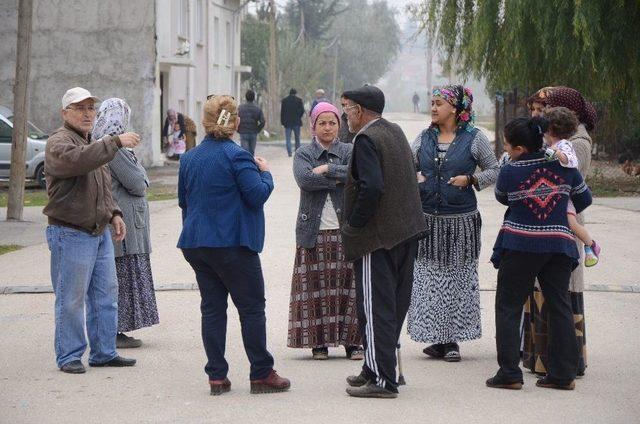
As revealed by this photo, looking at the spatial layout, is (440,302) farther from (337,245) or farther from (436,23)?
(436,23)

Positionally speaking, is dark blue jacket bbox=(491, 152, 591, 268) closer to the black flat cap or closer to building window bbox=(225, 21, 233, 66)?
the black flat cap

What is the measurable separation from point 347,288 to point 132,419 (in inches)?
87.4

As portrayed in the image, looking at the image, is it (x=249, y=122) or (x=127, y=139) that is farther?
(x=249, y=122)

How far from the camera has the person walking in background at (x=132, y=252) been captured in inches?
340

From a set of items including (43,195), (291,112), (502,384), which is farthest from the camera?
(291,112)

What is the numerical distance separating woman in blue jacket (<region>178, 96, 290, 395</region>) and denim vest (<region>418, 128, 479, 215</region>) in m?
1.49

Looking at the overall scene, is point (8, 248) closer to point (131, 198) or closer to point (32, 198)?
point (131, 198)

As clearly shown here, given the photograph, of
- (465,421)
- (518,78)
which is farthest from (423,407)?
(518,78)

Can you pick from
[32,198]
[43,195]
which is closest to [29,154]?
[43,195]

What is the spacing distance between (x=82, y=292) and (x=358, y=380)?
187cm

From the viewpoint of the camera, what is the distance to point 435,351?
8516 mm

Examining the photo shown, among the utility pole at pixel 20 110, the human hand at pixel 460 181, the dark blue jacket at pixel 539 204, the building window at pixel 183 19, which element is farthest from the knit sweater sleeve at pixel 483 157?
the building window at pixel 183 19

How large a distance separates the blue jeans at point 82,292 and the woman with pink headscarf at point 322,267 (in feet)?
3.94

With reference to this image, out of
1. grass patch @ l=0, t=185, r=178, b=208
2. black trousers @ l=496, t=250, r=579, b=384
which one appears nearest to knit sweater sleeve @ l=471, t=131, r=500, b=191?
black trousers @ l=496, t=250, r=579, b=384
